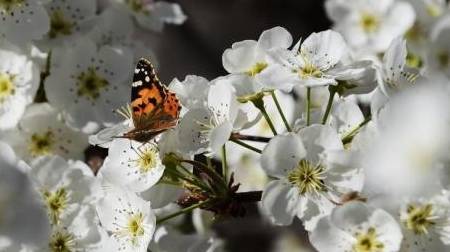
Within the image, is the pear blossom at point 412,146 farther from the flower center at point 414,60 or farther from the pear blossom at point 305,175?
the flower center at point 414,60

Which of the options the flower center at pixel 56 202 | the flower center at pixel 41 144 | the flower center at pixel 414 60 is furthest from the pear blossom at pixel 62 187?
the flower center at pixel 414 60

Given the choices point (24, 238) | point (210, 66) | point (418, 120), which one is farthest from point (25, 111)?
point (210, 66)

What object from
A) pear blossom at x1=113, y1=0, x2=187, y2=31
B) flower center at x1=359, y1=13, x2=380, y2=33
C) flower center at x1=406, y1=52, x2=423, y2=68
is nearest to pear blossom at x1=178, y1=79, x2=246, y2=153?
pear blossom at x1=113, y1=0, x2=187, y2=31

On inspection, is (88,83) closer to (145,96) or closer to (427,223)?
(145,96)

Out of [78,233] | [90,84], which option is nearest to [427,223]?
[78,233]

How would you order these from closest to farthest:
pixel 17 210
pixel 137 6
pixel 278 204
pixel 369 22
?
1. pixel 17 210
2. pixel 278 204
3. pixel 137 6
4. pixel 369 22

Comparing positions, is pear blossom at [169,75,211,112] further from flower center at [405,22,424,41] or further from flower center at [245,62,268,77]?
flower center at [405,22,424,41]
